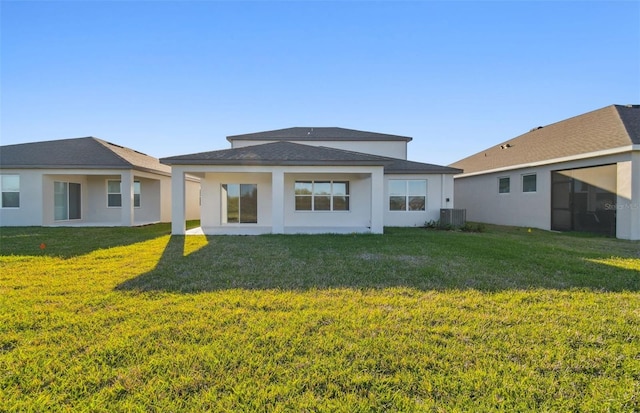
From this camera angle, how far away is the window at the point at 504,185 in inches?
703

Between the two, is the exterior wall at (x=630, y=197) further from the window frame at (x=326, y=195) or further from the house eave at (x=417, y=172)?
the window frame at (x=326, y=195)

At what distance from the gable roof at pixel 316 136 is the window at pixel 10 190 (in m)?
10.6

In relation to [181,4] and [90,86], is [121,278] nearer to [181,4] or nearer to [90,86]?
[181,4]

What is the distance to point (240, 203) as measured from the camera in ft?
48.5

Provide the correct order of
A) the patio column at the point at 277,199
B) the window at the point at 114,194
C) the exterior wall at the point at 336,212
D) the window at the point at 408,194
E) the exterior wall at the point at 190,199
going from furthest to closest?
the exterior wall at the point at 190,199
the window at the point at 114,194
the window at the point at 408,194
the exterior wall at the point at 336,212
the patio column at the point at 277,199

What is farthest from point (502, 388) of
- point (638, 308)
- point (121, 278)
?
point (121, 278)

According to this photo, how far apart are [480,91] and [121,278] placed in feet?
54.9

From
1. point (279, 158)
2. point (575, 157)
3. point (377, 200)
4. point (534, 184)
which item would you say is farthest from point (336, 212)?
point (575, 157)

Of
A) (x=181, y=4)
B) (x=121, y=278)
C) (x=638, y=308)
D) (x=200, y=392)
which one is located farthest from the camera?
(x=181, y=4)

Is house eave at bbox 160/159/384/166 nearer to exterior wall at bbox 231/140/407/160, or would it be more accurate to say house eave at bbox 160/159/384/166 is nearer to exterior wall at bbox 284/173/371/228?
exterior wall at bbox 284/173/371/228

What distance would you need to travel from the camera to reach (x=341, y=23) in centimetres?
1299

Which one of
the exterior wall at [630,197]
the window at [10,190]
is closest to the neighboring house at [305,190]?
the exterior wall at [630,197]

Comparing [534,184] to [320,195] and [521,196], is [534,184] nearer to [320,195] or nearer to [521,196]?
[521,196]

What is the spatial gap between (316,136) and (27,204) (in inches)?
611
